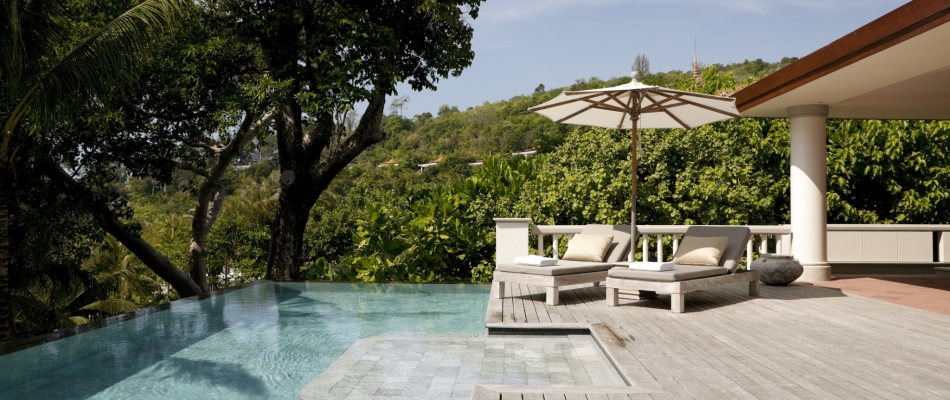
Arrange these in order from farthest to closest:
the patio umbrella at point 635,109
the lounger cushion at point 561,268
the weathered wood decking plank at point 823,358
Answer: the patio umbrella at point 635,109
the lounger cushion at point 561,268
the weathered wood decking plank at point 823,358

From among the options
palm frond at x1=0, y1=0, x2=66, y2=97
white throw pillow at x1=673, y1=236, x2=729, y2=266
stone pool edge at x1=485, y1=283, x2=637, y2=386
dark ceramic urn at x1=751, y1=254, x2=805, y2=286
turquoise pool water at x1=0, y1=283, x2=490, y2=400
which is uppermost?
palm frond at x1=0, y1=0, x2=66, y2=97

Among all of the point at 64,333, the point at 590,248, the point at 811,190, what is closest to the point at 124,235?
the point at 64,333

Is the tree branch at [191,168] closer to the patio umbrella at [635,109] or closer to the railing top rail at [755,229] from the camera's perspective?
the railing top rail at [755,229]

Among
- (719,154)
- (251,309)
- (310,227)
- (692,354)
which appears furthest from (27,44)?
(310,227)

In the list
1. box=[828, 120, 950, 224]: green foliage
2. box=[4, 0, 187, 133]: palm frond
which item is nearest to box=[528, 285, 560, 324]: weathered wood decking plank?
box=[4, 0, 187, 133]: palm frond

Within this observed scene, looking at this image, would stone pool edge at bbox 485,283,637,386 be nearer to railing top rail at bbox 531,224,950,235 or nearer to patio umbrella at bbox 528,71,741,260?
patio umbrella at bbox 528,71,741,260

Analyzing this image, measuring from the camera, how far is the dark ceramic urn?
316 inches

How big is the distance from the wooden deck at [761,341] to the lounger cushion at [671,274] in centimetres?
30

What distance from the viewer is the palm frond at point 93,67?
7824 mm

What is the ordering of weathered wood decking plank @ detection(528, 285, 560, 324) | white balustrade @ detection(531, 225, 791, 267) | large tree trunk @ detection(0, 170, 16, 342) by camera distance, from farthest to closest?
1. white balustrade @ detection(531, 225, 791, 267)
2. large tree trunk @ detection(0, 170, 16, 342)
3. weathered wood decking plank @ detection(528, 285, 560, 324)

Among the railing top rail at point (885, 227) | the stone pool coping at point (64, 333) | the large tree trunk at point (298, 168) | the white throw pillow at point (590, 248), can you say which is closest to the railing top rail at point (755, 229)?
the railing top rail at point (885, 227)

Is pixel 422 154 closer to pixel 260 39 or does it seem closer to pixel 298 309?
pixel 260 39

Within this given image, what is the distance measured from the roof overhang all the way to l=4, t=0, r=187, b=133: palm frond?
6964 mm

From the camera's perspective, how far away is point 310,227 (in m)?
29.8
